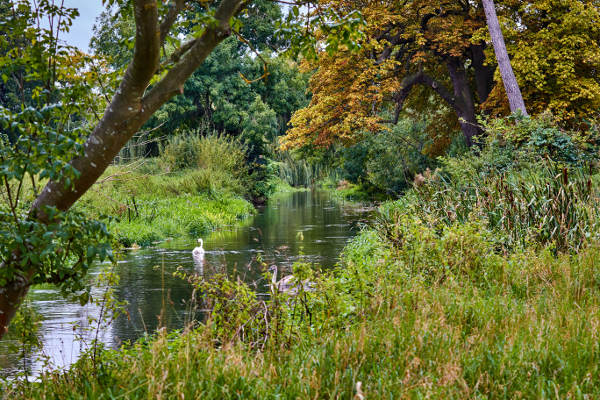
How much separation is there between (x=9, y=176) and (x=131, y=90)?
0.80 metres

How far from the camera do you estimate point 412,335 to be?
370 centimetres

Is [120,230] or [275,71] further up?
[275,71]

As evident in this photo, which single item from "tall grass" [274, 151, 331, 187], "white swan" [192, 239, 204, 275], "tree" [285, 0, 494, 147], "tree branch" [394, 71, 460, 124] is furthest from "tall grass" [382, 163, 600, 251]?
"tall grass" [274, 151, 331, 187]

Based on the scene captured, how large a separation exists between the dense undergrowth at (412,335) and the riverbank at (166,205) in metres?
8.01

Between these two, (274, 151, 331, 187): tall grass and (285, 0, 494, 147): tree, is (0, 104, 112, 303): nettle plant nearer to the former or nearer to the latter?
(285, 0, 494, 147): tree

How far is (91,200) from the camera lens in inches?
661

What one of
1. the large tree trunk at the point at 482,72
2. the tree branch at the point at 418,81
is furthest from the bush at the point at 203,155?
the large tree trunk at the point at 482,72

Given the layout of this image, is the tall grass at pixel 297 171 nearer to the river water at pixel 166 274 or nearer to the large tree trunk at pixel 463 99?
the river water at pixel 166 274

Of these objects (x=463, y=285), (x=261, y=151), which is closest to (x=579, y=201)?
(x=463, y=285)

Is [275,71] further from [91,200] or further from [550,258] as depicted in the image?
[550,258]

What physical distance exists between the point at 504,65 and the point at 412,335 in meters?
13.1

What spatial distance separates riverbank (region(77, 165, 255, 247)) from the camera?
49.0 ft

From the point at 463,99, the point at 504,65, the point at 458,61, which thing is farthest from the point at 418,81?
the point at 504,65

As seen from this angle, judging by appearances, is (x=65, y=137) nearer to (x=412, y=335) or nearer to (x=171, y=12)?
(x=171, y=12)
